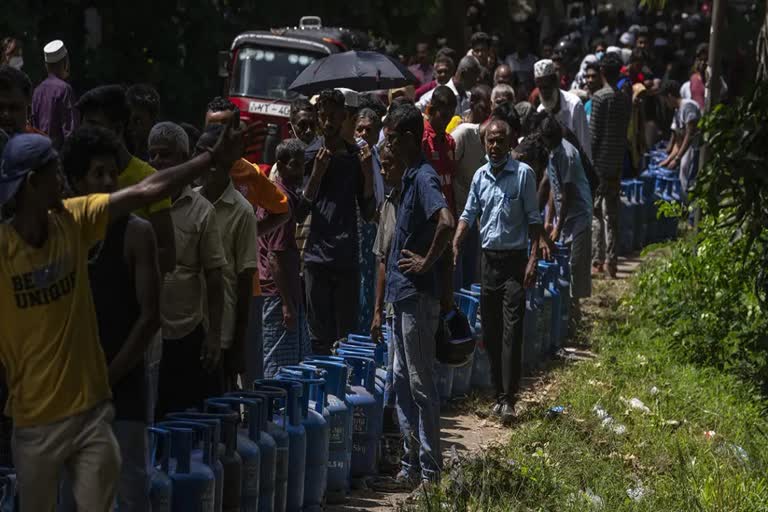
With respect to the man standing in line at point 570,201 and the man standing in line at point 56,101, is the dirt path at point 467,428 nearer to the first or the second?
the man standing in line at point 570,201

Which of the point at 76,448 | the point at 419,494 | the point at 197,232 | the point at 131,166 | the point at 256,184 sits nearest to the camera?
the point at 76,448

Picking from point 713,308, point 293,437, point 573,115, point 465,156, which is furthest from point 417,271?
point 573,115

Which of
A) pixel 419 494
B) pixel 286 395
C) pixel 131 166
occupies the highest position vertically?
pixel 131 166

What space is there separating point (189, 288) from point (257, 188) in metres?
1.75

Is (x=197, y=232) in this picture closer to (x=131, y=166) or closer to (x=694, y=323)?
(x=131, y=166)

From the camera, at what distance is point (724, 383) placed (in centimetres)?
1128

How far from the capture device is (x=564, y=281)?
42.5 ft

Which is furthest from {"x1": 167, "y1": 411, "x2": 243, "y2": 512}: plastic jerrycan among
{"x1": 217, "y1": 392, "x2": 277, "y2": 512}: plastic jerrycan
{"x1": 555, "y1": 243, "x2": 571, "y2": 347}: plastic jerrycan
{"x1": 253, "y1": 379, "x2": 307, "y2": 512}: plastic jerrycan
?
{"x1": 555, "y1": 243, "x2": 571, "y2": 347}: plastic jerrycan

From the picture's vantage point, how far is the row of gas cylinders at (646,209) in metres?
18.1

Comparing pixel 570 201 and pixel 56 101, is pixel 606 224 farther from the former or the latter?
pixel 56 101

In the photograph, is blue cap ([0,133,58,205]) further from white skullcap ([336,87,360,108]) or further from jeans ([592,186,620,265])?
jeans ([592,186,620,265])

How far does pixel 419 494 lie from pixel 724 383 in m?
3.81

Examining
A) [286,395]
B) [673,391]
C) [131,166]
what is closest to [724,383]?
[673,391]

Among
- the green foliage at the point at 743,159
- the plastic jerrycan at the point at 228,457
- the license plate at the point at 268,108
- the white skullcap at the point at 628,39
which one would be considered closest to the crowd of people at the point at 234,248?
the plastic jerrycan at the point at 228,457
